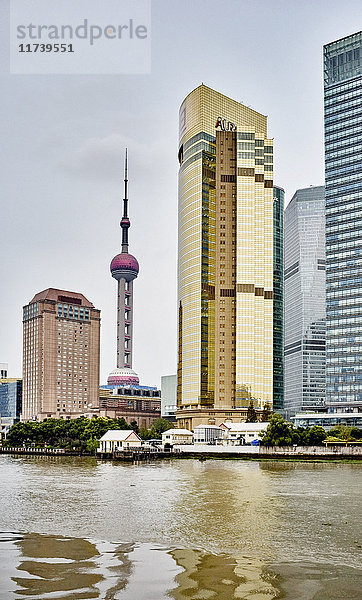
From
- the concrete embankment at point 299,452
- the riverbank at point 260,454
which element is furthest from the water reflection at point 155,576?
the concrete embankment at point 299,452

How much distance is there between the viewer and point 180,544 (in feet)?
150

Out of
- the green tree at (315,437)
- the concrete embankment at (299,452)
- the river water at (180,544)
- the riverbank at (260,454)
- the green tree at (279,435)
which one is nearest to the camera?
the river water at (180,544)

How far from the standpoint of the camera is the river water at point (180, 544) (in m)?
33.4

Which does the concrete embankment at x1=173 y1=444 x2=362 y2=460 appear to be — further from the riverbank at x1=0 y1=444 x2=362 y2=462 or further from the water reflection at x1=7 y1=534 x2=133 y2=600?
the water reflection at x1=7 y1=534 x2=133 y2=600

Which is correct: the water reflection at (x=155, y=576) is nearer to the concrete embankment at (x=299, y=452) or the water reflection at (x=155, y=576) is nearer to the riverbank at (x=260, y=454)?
the riverbank at (x=260, y=454)

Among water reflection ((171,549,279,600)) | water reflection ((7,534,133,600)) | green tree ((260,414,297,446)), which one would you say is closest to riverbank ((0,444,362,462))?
green tree ((260,414,297,446))

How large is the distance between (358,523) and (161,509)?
1805 cm

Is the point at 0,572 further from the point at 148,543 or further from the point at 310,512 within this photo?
the point at 310,512

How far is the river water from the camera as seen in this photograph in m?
33.4

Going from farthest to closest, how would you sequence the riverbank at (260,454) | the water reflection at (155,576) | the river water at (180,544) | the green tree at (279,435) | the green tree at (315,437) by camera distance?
the green tree at (315,437)
the green tree at (279,435)
the riverbank at (260,454)
the river water at (180,544)
the water reflection at (155,576)

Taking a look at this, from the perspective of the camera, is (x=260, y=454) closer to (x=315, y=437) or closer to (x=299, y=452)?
(x=299, y=452)

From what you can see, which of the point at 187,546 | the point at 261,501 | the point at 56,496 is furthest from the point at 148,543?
the point at 56,496

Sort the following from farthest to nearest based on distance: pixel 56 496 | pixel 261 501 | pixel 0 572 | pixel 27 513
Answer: pixel 56 496 < pixel 261 501 < pixel 27 513 < pixel 0 572

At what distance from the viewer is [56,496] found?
257 ft
